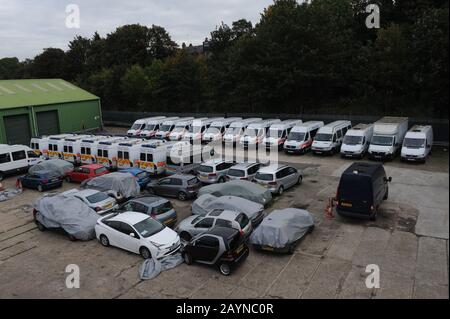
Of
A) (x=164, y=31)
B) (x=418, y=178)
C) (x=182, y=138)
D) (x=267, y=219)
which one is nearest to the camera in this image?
(x=267, y=219)

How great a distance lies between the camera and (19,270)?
13602 mm

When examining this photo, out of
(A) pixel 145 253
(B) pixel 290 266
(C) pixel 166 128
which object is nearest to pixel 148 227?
(A) pixel 145 253

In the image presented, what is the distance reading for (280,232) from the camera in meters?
13.6

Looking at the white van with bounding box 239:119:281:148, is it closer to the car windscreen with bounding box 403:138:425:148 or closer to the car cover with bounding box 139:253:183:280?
the car windscreen with bounding box 403:138:425:148

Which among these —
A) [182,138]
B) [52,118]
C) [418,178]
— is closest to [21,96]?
[52,118]

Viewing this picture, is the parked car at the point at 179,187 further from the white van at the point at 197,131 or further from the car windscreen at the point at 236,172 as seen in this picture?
the white van at the point at 197,131

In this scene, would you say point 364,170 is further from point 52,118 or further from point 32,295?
point 52,118

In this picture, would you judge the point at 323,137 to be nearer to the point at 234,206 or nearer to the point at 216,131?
the point at 216,131

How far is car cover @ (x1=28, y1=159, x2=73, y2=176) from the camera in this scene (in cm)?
2425

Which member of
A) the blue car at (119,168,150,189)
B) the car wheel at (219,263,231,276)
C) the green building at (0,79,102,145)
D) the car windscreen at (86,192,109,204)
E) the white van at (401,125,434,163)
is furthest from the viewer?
the green building at (0,79,102,145)

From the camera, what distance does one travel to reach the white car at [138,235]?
45.6 feet

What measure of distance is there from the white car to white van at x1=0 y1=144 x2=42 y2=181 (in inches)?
590

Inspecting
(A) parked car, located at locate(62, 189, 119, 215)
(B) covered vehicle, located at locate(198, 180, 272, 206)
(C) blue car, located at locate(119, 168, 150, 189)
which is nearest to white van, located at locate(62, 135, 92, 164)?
(C) blue car, located at locate(119, 168, 150, 189)
